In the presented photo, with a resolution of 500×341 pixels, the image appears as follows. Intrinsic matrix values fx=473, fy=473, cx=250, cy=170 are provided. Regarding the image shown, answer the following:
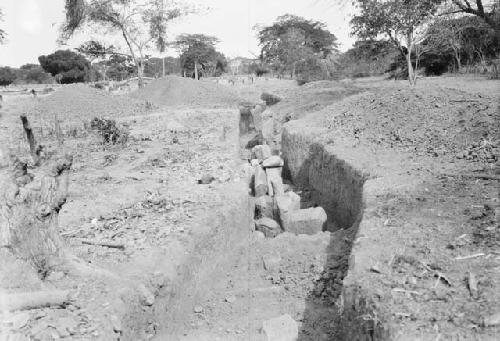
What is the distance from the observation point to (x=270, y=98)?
20406mm

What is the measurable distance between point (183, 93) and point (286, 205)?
13.5 meters

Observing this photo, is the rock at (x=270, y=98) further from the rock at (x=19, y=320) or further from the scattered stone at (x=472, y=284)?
the rock at (x=19, y=320)

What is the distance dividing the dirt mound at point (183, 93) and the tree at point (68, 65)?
20.0 meters

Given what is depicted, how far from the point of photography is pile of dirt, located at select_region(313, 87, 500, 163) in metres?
6.35

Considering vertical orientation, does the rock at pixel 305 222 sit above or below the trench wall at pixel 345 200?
below

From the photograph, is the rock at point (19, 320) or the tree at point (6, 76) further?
the tree at point (6, 76)

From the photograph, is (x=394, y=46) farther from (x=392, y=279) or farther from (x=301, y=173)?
(x=392, y=279)

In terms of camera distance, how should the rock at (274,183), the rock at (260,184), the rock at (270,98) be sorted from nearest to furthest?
the rock at (260,184) → the rock at (274,183) → the rock at (270,98)

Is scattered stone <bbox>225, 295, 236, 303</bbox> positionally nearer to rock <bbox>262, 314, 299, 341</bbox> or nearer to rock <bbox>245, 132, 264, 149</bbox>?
rock <bbox>262, 314, 299, 341</bbox>

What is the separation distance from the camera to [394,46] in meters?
14.3

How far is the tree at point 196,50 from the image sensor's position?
3450cm

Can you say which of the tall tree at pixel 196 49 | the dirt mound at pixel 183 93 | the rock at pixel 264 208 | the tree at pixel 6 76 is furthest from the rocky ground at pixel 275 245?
the tree at pixel 6 76

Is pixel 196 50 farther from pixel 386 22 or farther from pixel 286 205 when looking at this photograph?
pixel 286 205

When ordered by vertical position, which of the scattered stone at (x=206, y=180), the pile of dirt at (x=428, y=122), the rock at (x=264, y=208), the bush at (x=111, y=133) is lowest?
the rock at (x=264, y=208)
